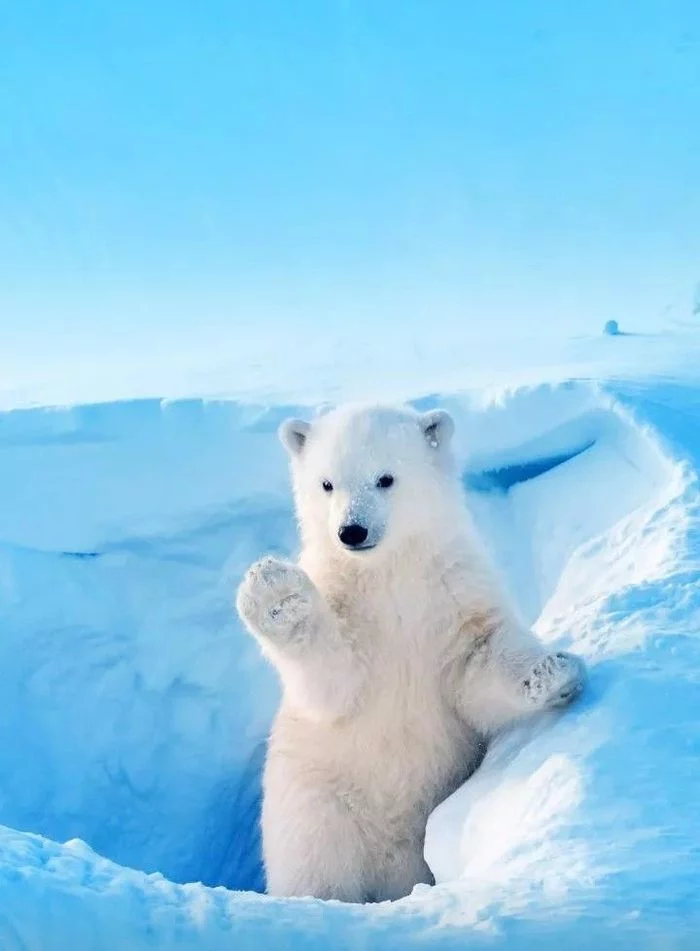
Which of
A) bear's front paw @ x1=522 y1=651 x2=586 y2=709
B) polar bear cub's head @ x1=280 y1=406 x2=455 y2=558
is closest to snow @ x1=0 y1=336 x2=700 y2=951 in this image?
bear's front paw @ x1=522 y1=651 x2=586 y2=709

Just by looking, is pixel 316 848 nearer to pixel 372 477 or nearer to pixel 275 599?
pixel 275 599

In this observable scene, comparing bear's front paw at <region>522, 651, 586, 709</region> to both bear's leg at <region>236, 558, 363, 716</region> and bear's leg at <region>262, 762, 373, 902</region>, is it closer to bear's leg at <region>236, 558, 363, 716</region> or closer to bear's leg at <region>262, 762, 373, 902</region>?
bear's leg at <region>236, 558, 363, 716</region>

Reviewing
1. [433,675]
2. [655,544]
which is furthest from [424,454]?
[655,544]

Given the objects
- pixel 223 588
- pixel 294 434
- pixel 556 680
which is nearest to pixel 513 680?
pixel 556 680

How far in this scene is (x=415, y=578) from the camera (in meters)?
2.65

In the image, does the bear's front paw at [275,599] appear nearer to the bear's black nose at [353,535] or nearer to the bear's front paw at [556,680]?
the bear's black nose at [353,535]

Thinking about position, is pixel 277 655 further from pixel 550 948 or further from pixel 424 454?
pixel 550 948

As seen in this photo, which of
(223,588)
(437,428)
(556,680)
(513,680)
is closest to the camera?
(556,680)

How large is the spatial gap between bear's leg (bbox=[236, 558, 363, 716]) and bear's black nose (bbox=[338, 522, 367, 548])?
177 mm

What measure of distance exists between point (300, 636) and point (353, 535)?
0.33 meters

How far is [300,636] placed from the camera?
2.37 meters

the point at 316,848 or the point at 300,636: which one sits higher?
the point at 300,636

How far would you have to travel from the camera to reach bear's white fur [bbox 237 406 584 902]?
2555 mm

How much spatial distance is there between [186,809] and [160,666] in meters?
0.91
